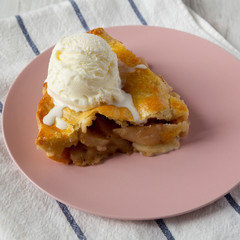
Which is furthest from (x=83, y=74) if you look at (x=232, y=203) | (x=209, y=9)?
(x=209, y=9)

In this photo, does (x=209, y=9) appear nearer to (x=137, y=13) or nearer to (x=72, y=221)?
(x=137, y=13)

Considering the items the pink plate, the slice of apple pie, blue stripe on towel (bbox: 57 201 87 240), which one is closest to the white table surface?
the pink plate

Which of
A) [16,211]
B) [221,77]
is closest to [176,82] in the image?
[221,77]

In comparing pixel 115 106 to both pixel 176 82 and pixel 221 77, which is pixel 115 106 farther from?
pixel 221 77

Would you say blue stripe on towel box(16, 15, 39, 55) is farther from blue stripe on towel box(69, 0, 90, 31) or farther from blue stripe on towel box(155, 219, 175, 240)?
blue stripe on towel box(155, 219, 175, 240)

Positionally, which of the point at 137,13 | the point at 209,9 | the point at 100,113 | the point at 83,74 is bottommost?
the point at 209,9

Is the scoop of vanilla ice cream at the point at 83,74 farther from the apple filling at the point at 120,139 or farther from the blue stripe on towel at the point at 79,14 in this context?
the blue stripe on towel at the point at 79,14

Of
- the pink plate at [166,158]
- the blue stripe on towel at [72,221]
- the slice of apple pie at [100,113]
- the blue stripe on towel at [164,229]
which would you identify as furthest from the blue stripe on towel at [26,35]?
the blue stripe on towel at [164,229]
